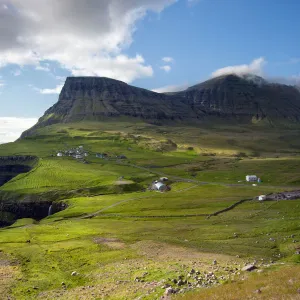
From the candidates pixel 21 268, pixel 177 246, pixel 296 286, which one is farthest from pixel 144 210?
pixel 296 286

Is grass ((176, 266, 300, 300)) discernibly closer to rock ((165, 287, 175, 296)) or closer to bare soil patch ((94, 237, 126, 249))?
rock ((165, 287, 175, 296))

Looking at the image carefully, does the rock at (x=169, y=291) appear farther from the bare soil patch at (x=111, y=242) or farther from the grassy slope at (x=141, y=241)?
the bare soil patch at (x=111, y=242)

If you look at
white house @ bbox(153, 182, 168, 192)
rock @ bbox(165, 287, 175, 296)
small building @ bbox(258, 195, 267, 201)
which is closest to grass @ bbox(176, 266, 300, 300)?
rock @ bbox(165, 287, 175, 296)

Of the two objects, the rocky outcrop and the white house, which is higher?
the white house

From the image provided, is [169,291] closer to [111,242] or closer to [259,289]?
[259,289]

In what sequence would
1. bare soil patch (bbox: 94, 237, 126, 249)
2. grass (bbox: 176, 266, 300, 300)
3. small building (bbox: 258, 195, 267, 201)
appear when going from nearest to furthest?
grass (bbox: 176, 266, 300, 300) → bare soil patch (bbox: 94, 237, 126, 249) → small building (bbox: 258, 195, 267, 201)

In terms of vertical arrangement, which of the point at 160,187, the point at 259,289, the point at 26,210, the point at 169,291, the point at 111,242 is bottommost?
the point at 26,210

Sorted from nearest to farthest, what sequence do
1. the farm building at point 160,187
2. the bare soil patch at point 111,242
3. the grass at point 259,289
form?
the grass at point 259,289
the bare soil patch at point 111,242
the farm building at point 160,187

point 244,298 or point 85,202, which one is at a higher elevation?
point 244,298

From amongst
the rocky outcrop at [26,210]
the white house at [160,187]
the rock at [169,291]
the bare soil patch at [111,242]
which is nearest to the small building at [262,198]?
the white house at [160,187]

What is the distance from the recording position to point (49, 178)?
19288cm

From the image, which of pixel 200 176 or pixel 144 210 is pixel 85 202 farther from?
pixel 200 176

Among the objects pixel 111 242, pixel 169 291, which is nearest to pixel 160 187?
pixel 111 242

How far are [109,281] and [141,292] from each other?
28.9 feet
